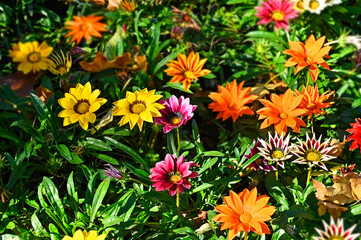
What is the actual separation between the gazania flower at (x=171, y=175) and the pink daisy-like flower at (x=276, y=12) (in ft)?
4.00

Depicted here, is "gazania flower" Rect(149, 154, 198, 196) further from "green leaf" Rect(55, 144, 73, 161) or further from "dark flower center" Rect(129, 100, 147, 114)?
"green leaf" Rect(55, 144, 73, 161)

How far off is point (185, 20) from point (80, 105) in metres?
1.15

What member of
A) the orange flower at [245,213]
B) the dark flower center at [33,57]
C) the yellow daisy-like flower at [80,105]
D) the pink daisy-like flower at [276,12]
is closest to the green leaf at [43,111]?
the yellow daisy-like flower at [80,105]

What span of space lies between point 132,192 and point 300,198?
720 millimetres

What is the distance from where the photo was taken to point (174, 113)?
1.72m

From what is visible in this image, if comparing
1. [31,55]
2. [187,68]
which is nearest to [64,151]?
[187,68]

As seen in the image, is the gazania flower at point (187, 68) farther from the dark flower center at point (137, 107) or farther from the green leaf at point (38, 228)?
the green leaf at point (38, 228)

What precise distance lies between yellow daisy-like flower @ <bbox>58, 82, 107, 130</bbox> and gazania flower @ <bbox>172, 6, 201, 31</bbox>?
3.48 ft

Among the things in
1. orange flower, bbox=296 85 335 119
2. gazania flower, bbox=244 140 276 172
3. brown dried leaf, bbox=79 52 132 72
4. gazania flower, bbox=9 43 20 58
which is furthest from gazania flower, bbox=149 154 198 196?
gazania flower, bbox=9 43 20 58

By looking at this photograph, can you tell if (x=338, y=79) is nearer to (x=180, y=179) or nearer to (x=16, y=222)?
(x=180, y=179)

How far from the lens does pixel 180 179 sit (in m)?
1.49

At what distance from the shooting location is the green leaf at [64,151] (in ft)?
5.87

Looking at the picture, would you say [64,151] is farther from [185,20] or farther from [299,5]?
[299,5]

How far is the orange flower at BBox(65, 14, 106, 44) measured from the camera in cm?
255
